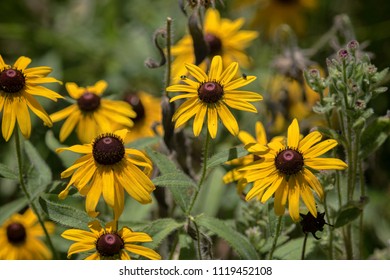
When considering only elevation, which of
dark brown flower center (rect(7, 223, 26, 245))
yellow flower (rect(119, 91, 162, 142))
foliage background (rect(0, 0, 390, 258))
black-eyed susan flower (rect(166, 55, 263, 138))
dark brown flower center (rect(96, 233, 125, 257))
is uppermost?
foliage background (rect(0, 0, 390, 258))

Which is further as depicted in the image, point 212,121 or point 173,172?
point 173,172

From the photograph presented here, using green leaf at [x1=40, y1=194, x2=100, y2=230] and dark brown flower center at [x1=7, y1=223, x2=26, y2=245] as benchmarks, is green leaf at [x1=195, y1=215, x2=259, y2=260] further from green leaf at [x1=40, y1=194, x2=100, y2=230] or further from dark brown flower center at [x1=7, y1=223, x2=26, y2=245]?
dark brown flower center at [x1=7, y1=223, x2=26, y2=245]

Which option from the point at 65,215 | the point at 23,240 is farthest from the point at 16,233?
the point at 65,215

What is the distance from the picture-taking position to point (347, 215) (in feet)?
7.34

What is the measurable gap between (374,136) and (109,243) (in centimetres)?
91

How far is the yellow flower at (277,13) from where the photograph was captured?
4262mm

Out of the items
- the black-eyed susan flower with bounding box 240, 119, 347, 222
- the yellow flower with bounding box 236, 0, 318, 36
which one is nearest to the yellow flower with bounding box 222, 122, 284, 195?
the black-eyed susan flower with bounding box 240, 119, 347, 222

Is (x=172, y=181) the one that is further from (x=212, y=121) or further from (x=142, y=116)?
(x=142, y=116)

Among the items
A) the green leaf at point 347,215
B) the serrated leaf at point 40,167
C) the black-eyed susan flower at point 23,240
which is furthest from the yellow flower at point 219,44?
the green leaf at point 347,215

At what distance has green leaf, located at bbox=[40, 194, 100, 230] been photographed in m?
2.15

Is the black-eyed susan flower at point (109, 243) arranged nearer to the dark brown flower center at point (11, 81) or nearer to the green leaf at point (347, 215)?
the dark brown flower center at point (11, 81)

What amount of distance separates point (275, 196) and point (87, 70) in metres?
2.18
